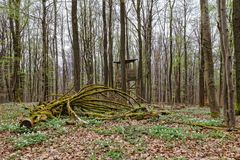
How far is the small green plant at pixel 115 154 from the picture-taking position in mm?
5844

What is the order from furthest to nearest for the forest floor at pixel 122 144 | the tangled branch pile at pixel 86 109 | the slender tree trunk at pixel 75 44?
the slender tree trunk at pixel 75 44 < the tangled branch pile at pixel 86 109 < the forest floor at pixel 122 144

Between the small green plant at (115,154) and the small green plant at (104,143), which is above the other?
the small green plant at (104,143)

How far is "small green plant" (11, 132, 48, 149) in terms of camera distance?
7332mm

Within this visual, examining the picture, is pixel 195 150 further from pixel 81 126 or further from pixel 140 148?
pixel 81 126

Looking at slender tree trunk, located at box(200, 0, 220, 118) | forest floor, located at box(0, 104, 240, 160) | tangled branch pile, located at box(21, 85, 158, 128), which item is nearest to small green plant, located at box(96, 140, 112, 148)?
forest floor, located at box(0, 104, 240, 160)

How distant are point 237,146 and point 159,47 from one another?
50.5 metres

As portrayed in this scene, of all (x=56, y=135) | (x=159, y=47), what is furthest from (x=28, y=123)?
(x=159, y=47)

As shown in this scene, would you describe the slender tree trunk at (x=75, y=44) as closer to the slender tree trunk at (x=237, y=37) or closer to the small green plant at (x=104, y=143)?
the slender tree trunk at (x=237, y=37)

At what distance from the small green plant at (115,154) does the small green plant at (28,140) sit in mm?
2620

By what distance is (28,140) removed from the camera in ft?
25.3

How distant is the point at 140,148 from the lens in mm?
6434

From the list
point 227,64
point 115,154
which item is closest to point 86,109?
point 115,154

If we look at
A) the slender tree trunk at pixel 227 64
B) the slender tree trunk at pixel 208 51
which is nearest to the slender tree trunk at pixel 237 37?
the slender tree trunk at pixel 208 51

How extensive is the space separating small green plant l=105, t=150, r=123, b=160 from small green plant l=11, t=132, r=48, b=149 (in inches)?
103
